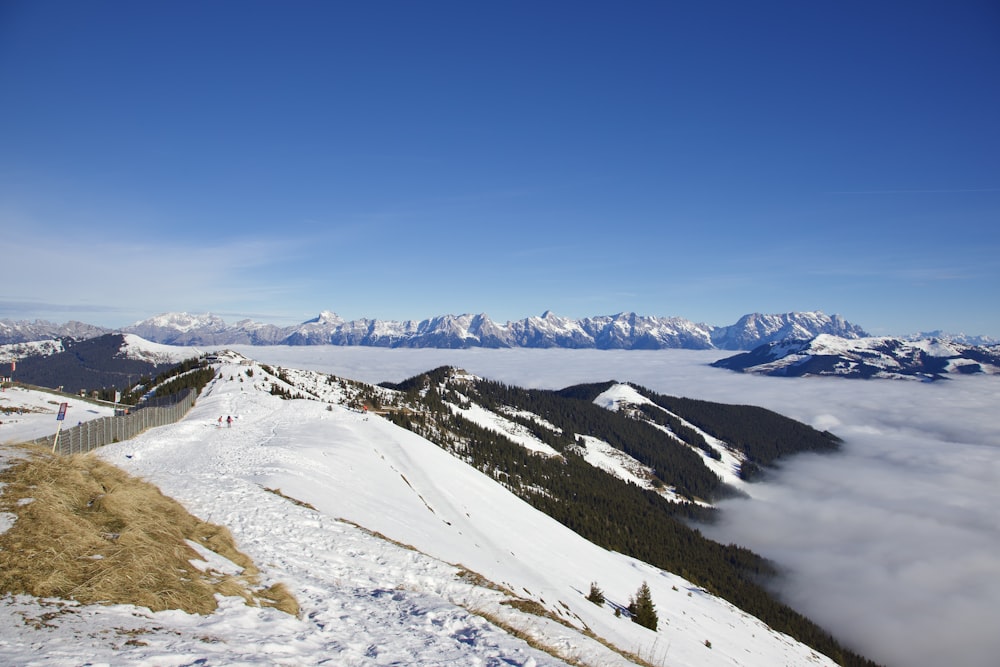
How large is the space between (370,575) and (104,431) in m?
31.2

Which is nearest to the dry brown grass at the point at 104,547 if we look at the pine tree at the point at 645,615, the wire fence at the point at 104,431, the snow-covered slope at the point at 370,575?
the snow-covered slope at the point at 370,575

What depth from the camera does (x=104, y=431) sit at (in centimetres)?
3516

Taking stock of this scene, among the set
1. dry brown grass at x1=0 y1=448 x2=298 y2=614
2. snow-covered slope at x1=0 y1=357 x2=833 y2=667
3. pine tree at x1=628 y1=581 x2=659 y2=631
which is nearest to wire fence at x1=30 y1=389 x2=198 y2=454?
snow-covered slope at x1=0 y1=357 x2=833 y2=667

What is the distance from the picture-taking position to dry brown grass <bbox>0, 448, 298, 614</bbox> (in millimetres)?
9859

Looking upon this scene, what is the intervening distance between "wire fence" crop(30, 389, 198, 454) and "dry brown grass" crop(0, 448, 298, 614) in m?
10.5

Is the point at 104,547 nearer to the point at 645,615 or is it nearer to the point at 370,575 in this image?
the point at 370,575

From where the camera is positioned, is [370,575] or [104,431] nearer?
[370,575]

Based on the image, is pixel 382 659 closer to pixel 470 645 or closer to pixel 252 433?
pixel 470 645

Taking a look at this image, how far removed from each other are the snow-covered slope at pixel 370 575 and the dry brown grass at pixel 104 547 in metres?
0.62

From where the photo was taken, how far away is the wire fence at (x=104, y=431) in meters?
29.2

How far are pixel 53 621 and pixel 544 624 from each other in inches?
475

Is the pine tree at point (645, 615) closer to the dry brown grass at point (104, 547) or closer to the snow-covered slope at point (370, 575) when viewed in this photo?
the snow-covered slope at point (370, 575)

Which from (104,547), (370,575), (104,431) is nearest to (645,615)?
(370,575)

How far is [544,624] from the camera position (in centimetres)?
1472
